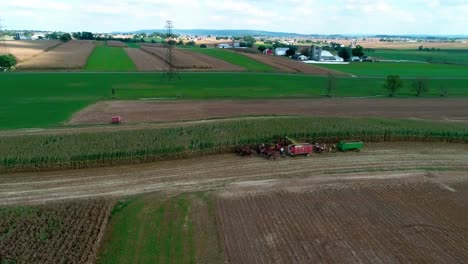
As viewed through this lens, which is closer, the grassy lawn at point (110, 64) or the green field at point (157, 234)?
the green field at point (157, 234)

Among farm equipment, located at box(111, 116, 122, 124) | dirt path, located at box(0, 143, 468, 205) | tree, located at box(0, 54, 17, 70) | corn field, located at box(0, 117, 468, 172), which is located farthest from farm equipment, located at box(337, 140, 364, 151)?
tree, located at box(0, 54, 17, 70)

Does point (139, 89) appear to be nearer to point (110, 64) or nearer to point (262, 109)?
point (262, 109)

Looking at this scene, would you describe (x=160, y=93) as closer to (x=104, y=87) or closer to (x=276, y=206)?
(x=104, y=87)

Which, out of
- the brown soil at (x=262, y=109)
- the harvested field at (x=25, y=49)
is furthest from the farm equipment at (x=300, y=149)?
the harvested field at (x=25, y=49)

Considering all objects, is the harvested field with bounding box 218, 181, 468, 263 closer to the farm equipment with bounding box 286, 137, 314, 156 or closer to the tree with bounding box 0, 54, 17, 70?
the farm equipment with bounding box 286, 137, 314, 156

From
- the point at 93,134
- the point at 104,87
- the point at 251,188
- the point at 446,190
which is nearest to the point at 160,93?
the point at 104,87

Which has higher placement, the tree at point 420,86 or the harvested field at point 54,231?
the tree at point 420,86

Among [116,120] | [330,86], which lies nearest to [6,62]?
[116,120]

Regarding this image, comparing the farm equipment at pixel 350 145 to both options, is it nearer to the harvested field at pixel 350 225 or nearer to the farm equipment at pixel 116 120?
the harvested field at pixel 350 225
